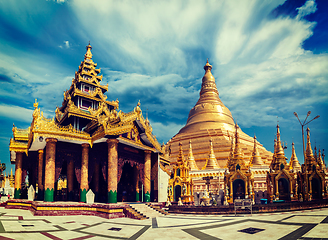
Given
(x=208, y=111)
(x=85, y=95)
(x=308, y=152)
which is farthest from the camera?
(x=208, y=111)

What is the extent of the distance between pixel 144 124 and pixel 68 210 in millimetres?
10676

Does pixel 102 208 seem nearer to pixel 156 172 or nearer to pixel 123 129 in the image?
pixel 123 129

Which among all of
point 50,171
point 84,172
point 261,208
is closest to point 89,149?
point 84,172

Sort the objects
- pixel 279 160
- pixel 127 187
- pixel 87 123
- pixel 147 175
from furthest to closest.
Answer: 1. pixel 279 160
2. pixel 127 187
3. pixel 147 175
4. pixel 87 123

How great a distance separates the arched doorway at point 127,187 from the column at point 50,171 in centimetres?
878

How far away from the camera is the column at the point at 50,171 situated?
69.6 ft

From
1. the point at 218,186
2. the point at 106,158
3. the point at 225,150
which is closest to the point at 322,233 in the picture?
the point at 106,158

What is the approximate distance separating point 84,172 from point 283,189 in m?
23.0

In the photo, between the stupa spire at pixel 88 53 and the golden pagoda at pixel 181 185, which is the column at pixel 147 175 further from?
the stupa spire at pixel 88 53

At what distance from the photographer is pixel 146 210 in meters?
22.4

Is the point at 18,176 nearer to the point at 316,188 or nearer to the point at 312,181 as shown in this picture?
the point at 312,181

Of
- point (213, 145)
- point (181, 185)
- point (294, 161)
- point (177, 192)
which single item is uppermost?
point (213, 145)

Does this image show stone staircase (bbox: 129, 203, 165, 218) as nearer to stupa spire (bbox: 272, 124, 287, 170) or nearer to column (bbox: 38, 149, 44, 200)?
column (bbox: 38, 149, 44, 200)

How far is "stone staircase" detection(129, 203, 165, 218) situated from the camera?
21.8 m
